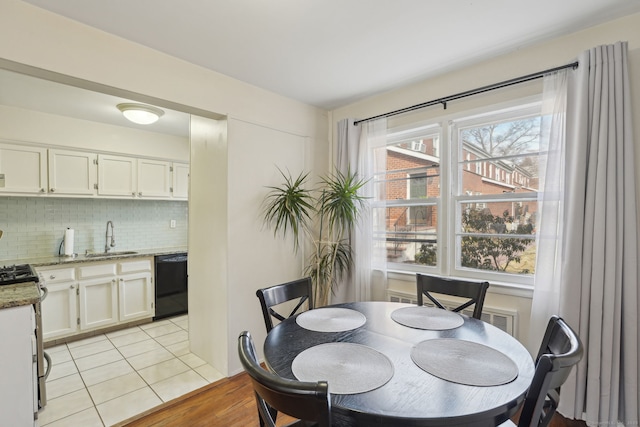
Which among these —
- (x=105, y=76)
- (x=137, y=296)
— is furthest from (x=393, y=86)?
(x=137, y=296)

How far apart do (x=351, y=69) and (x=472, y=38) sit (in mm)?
891

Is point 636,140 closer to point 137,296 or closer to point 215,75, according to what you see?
point 215,75

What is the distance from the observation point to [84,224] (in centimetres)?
374

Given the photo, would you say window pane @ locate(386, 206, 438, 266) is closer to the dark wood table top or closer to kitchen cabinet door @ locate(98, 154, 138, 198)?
the dark wood table top

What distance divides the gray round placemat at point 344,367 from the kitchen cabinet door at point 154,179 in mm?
3575

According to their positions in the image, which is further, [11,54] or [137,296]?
[137,296]

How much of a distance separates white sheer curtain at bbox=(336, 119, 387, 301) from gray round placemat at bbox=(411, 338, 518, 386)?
1.54m

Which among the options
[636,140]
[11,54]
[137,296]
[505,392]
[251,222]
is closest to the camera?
[505,392]

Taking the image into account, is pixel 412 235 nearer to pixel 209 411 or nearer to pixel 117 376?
pixel 209 411

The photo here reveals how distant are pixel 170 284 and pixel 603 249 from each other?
4265mm

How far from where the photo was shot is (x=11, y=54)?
1.64 metres

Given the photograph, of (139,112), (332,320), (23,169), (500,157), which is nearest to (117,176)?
(23,169)

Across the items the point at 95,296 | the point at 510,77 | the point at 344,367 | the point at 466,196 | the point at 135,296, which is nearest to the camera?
the point at 344,367

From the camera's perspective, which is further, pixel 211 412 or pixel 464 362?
pixel 211 412
